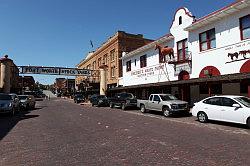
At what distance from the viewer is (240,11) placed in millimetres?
19891

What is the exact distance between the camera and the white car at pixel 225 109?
43.2 feet

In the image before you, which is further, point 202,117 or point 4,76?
point 4,76

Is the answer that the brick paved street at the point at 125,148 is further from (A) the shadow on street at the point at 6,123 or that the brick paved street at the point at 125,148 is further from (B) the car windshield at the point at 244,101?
(B) the car windshield at the point at 244,101

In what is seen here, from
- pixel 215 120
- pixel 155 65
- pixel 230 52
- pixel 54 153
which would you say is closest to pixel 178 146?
pixel 54 153

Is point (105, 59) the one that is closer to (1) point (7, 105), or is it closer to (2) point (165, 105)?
(1) point (7, 105)

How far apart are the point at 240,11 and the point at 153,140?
1441cm

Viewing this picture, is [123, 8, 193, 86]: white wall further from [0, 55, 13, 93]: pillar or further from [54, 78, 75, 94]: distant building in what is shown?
[54, 78, 75, 94]: distant building

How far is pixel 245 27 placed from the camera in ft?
64.1

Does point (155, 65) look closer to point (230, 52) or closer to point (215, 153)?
point (230, 52)

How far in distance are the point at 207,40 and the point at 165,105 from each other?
293 inches

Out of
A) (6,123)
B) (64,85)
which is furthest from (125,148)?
(64,85)

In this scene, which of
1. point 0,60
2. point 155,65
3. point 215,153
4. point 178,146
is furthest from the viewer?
point 0,60

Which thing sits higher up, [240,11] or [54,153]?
[240,11]

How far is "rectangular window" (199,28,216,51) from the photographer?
22.7 metres
